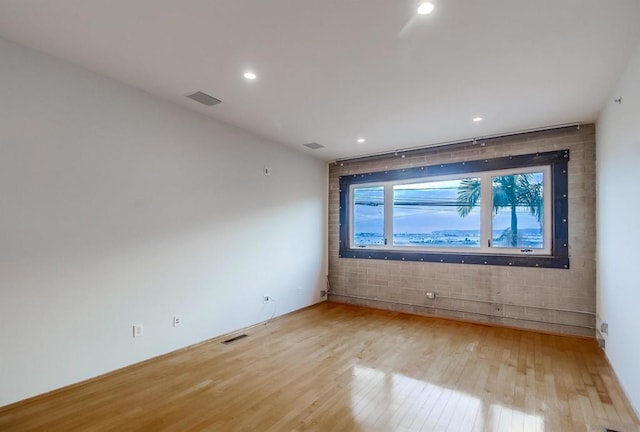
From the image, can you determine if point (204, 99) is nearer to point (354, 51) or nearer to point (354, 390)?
point (354, 51)

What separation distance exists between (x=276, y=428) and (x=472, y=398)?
1.53 meters

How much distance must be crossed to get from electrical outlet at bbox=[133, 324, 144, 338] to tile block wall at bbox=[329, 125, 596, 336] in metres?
3.44

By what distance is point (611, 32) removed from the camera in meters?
2.12

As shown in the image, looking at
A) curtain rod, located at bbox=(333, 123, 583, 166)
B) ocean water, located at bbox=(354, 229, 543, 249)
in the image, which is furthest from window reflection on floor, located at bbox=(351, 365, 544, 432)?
curtain rod, located at bbox=(333, 123, 583, 166)

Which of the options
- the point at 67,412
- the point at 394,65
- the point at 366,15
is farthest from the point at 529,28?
the point at 67,412

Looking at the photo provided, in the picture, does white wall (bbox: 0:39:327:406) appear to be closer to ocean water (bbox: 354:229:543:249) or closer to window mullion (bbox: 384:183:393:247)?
ocean water (bbox: 354:229:543:249)

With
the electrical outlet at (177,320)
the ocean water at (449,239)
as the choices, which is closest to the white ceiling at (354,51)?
the ocean water at (449,239)

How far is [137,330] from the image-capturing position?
9.92ft

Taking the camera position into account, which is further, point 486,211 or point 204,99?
point 486,211

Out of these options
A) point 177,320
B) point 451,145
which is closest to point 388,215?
point 451,145

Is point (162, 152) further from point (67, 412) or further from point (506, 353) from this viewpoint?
point (506, 353)

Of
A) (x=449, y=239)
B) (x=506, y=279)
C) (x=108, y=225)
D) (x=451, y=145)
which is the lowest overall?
(x=506, y=279)

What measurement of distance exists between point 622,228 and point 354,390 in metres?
2.60

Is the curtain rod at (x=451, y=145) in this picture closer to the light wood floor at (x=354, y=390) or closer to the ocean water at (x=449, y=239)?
the ocean water at (x=449, y=239)
